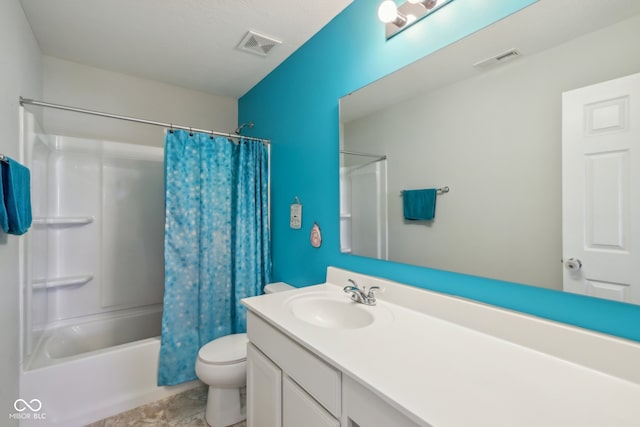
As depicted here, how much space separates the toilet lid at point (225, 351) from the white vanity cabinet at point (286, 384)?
328mm

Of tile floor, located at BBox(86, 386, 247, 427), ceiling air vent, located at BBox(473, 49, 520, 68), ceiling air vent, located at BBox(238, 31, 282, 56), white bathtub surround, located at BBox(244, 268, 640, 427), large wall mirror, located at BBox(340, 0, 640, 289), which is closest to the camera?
white bathtub surround, located at BBox(244, 268, 640, 427)

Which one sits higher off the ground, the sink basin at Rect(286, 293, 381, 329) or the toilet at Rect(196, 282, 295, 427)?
the sink basin at Rect(286, 293, 381, 329)

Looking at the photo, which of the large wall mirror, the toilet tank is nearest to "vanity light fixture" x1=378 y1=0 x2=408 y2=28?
the large wall mirror

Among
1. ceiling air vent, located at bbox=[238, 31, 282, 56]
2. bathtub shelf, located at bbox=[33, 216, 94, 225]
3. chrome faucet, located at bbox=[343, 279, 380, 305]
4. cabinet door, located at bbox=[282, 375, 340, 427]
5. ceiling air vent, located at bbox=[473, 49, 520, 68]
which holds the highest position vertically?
ceiling air vent, located at bbox=[238, 31, 282, 56]

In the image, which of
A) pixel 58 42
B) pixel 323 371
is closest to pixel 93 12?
pixel 58 42

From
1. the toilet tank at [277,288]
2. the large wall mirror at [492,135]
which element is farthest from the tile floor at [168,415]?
the large wall mirror at [492,135]

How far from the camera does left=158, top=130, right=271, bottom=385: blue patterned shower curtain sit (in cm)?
188

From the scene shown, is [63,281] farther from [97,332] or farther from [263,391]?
[263,391]

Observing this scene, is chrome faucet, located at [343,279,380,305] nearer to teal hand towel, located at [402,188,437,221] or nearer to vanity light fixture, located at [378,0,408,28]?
teal hand towel, located at [402,188,437,221]

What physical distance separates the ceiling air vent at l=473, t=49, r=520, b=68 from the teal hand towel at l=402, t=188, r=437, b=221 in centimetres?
49

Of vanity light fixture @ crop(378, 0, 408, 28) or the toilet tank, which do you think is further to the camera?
the toilet tank

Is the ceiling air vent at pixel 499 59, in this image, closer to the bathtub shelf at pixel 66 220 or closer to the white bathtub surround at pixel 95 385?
the white bathtub surround at pixel 95 385

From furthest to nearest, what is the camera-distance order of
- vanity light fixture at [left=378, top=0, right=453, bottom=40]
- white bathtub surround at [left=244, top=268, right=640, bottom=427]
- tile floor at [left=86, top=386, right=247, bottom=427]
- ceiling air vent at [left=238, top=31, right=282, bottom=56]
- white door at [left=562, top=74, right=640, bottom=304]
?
ceiling air vent at [left=238, top=31, right=282, bottom=56]
tile floor at [left=86, top=386, right=247, bottom=427]
vanity light fixture at [left=378, top=0, right=453, bottom=40]
white door at [left=562, top=74, right=640, bottom=304]
white bathtub surround at [left=244, top=268, right=640, bottom=427]

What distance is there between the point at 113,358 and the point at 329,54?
90.5 inches
